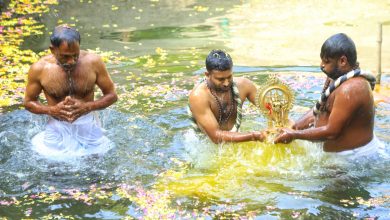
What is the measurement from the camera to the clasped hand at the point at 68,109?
627 cm

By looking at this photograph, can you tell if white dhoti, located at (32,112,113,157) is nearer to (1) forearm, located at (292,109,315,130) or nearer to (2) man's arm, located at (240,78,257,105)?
(2) man's arm, located at (240,78,257,105)

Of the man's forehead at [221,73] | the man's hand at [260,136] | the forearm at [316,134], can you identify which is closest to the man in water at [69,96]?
the man's forehead at [221,73]

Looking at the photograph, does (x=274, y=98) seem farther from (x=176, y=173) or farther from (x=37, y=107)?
(x=37, y=107)

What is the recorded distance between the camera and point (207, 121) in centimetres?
605

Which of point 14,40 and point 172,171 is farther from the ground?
point 14,40

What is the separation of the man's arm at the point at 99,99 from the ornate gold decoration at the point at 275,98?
5.83 feet

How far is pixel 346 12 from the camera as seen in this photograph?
14.0 m

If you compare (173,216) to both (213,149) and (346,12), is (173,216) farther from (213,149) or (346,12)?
(346,12)

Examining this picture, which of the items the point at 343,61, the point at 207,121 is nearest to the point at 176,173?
the point at 207,121

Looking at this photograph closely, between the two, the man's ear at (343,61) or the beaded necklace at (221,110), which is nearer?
the man's ear at (343,61)

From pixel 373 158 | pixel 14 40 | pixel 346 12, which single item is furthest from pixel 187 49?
pixel 373 158

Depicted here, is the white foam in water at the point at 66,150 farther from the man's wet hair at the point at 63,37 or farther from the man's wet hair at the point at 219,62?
the man's wet hair at the point at 219,62

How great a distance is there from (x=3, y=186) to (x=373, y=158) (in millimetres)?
3687

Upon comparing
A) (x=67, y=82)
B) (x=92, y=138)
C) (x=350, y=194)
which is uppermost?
(x=67, y=82)
